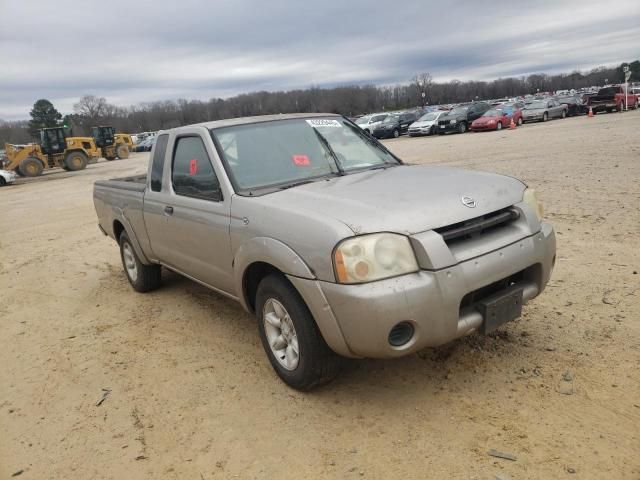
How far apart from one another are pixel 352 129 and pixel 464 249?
7.04 ft

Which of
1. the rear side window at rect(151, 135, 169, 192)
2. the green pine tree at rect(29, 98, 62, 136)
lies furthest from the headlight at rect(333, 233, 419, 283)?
the green pine tree at rect(29, 98, 62, 136)

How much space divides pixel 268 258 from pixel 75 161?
33.1 meters

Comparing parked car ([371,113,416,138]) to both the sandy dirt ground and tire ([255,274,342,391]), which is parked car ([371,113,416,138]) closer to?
the sandy dirt ground

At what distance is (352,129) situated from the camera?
191 inches

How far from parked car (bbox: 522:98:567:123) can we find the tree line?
154 feet

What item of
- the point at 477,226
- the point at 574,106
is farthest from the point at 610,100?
the point at 477,226

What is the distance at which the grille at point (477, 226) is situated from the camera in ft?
10.0

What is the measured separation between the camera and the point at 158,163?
5.06 meters

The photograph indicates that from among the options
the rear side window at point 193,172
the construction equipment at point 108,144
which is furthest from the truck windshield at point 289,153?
the construction equipment at point 108,144

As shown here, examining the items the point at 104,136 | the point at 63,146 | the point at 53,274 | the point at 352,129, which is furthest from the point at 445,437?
the point at 104,136

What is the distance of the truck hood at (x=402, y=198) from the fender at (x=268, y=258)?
0.84 ft

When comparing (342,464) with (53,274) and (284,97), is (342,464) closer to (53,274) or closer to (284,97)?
(53,274)

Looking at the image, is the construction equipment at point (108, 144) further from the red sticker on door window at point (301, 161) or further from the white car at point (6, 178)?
the red sticker on door window at point (301, 161)

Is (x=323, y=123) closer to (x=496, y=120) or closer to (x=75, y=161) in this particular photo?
(x=496, y=120)
